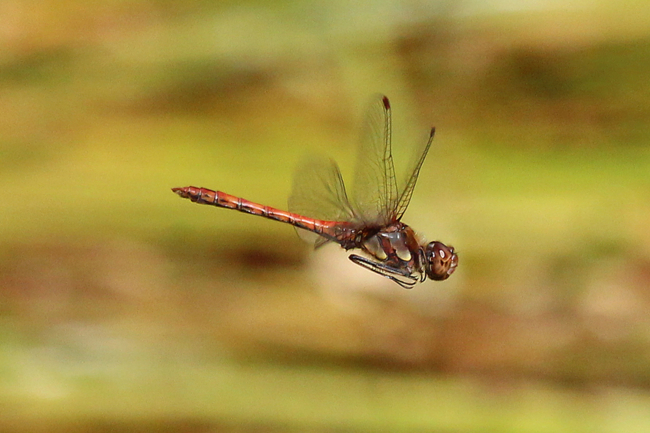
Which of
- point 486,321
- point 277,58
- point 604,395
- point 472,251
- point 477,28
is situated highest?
point 477,28

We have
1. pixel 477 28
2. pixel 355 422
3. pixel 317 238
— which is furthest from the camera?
pixel 477 28

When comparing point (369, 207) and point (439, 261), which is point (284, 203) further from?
point (439, 261)

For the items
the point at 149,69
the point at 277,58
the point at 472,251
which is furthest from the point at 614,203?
the point at 149,69

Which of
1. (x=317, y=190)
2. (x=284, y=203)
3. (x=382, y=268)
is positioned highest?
(x=284, y=203)

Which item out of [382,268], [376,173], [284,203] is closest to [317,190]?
[376,173]

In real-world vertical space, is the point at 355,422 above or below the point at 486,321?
below

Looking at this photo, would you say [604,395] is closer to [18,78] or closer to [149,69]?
[149,69]
